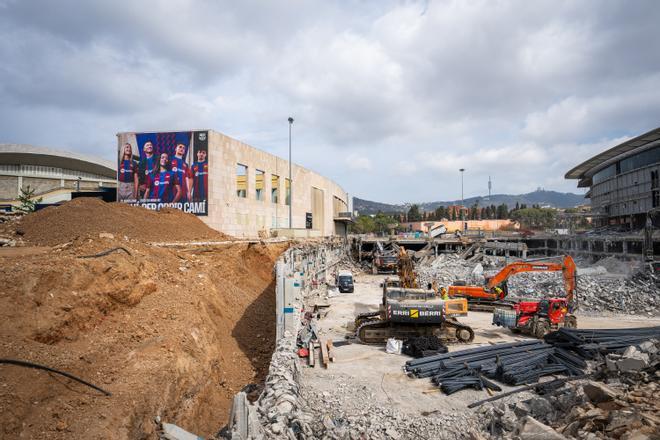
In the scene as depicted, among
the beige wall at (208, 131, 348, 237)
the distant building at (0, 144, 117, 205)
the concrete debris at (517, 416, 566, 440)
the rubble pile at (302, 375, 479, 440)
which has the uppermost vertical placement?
the distant building at (0, 144, 117, 205)

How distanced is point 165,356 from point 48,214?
15209 millimetres

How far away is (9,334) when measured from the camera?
714 centimetres

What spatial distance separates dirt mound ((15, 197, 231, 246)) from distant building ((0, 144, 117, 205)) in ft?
102

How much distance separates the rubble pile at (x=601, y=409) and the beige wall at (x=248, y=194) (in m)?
25.1

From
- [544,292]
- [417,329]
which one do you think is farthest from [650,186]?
[417,329]

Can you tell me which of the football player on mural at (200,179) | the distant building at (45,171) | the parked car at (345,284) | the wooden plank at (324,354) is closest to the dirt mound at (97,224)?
the football player on mural at (200,179)

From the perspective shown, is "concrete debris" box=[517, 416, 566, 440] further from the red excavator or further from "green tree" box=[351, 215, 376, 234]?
"green tree" box=[351, 215, 376, 234]

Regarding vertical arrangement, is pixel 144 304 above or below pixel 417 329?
above

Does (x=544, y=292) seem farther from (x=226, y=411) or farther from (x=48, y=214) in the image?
(x=48, y=214)

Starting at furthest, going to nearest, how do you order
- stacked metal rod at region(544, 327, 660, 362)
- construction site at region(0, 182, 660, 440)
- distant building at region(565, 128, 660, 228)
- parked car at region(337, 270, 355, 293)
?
distant building at region(565, 128, 660, 228) → parked car at region(337, 270, 355, 293) → stacked metal rod at region(544, 327, 660, 362) → construction site at region(0, 182, 660, 440)

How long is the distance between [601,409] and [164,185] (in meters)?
29.8

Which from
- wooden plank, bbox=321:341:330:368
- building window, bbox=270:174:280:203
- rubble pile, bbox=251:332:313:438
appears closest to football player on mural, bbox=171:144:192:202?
building window, bbox=270:174:280:203

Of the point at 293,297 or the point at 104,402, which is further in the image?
the point at 293,297

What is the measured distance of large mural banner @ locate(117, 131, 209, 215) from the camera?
96.0 feet
